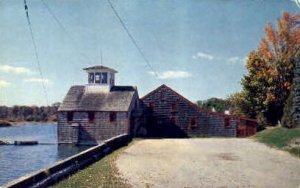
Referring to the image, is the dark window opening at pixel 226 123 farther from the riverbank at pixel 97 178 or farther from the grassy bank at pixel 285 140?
the riverbank at pixel 97 178

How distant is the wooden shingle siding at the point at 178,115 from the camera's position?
1702 inches

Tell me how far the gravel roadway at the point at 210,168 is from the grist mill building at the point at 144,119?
48.8 feet

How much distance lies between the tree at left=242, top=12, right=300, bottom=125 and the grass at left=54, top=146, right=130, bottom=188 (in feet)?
98.5

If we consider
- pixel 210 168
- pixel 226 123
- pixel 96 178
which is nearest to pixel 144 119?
pixel 226 123

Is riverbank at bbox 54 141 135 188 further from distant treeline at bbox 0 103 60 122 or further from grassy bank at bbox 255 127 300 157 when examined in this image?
distant treeline at bbox 0 103 60 122

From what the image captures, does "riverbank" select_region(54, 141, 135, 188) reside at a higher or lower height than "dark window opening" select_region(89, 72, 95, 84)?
lower

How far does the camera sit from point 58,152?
1527 inches

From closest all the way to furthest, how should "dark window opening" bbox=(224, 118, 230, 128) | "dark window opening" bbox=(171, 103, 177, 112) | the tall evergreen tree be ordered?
the tall evergreen tree < "dark window opening" bbox=(224, 118, 230, 128) < "dark window opening" bbox=(171, 103, 177, 112)

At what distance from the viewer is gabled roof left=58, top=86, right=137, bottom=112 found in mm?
43062

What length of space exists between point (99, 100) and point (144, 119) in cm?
519

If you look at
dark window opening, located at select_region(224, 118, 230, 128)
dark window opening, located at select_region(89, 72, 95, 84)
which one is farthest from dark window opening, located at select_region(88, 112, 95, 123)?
dark window opening, located at select_region(224, 118, 230, 128)

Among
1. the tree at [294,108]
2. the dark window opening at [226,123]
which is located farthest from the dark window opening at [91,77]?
the tree at [294,108]

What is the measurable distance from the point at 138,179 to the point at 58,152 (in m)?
23.6

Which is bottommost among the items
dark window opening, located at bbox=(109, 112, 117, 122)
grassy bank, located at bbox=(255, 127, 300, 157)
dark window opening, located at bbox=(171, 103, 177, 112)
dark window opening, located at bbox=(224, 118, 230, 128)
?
grassy bank, located at bbox=(255, 127, 300, 157)
